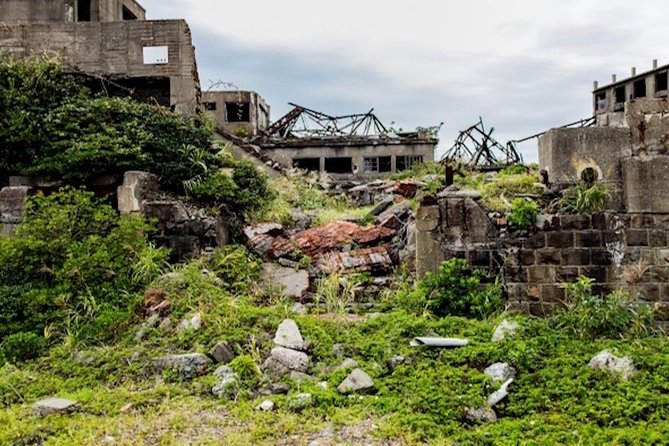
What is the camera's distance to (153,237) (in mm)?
10719

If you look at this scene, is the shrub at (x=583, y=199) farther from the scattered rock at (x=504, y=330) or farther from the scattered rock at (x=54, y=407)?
the scattered rock at (x=54, y=407)

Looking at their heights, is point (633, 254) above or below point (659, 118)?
below

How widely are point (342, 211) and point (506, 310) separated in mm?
6821

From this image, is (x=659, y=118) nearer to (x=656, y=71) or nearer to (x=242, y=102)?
(x=242, y=102)

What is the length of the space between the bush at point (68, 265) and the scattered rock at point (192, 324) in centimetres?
115

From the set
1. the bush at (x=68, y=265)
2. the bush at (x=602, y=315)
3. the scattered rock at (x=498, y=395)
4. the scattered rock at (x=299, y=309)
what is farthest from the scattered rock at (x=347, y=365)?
the bush at (x=68, y=265)

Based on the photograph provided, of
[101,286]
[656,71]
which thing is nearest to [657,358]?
[101,286]

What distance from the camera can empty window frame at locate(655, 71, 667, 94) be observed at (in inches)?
1139

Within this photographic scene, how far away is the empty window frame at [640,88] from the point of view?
3046 centimetres

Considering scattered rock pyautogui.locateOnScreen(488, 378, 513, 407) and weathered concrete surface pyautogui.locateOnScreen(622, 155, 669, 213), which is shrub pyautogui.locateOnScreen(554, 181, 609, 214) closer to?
weathered concrete surface pyautogui.locateOnScreen(622, 155, 669, 213)

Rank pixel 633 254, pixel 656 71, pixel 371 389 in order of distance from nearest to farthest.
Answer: pixel 371 389, pixel 633 254, pixel 656 71

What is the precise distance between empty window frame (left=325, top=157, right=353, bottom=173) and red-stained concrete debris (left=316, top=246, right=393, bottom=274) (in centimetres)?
1257

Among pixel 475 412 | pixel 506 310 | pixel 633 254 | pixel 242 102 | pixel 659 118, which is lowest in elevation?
pixel 475 412

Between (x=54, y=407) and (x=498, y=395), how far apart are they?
4503 millimetres
